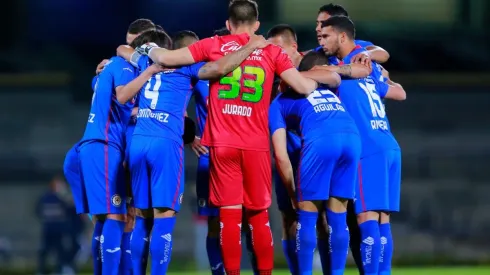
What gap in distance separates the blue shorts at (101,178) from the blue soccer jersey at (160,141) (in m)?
0.39

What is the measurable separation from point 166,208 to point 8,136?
493 inches

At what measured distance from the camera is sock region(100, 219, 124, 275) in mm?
8102

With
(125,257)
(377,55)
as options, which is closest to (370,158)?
(377,55)

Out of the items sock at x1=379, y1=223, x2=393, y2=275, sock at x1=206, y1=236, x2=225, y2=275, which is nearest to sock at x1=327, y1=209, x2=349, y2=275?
sock at x1=379, y1=223, x2=393, y2=275

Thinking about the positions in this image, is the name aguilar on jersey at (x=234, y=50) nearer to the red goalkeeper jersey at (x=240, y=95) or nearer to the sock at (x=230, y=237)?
the red goalkeeper jersey at (x=240, y=95)

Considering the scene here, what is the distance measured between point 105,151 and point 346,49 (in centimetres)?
215

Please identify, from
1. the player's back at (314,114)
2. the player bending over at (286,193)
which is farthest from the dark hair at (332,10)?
the player's back at (314,114)

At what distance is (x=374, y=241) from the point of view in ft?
26.4

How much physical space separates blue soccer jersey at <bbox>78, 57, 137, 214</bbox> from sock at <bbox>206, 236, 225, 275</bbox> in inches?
29.6

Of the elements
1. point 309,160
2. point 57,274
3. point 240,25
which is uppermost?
point 240,25

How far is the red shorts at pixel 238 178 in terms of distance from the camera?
7637 millimetres

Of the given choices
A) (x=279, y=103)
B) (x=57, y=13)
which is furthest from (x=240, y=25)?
(x=57, y=13)

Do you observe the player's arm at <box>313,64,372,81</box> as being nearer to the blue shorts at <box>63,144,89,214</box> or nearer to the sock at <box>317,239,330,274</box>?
the sock at <box>317,239,330,274</box>

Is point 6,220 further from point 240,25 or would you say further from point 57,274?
point 240,25
